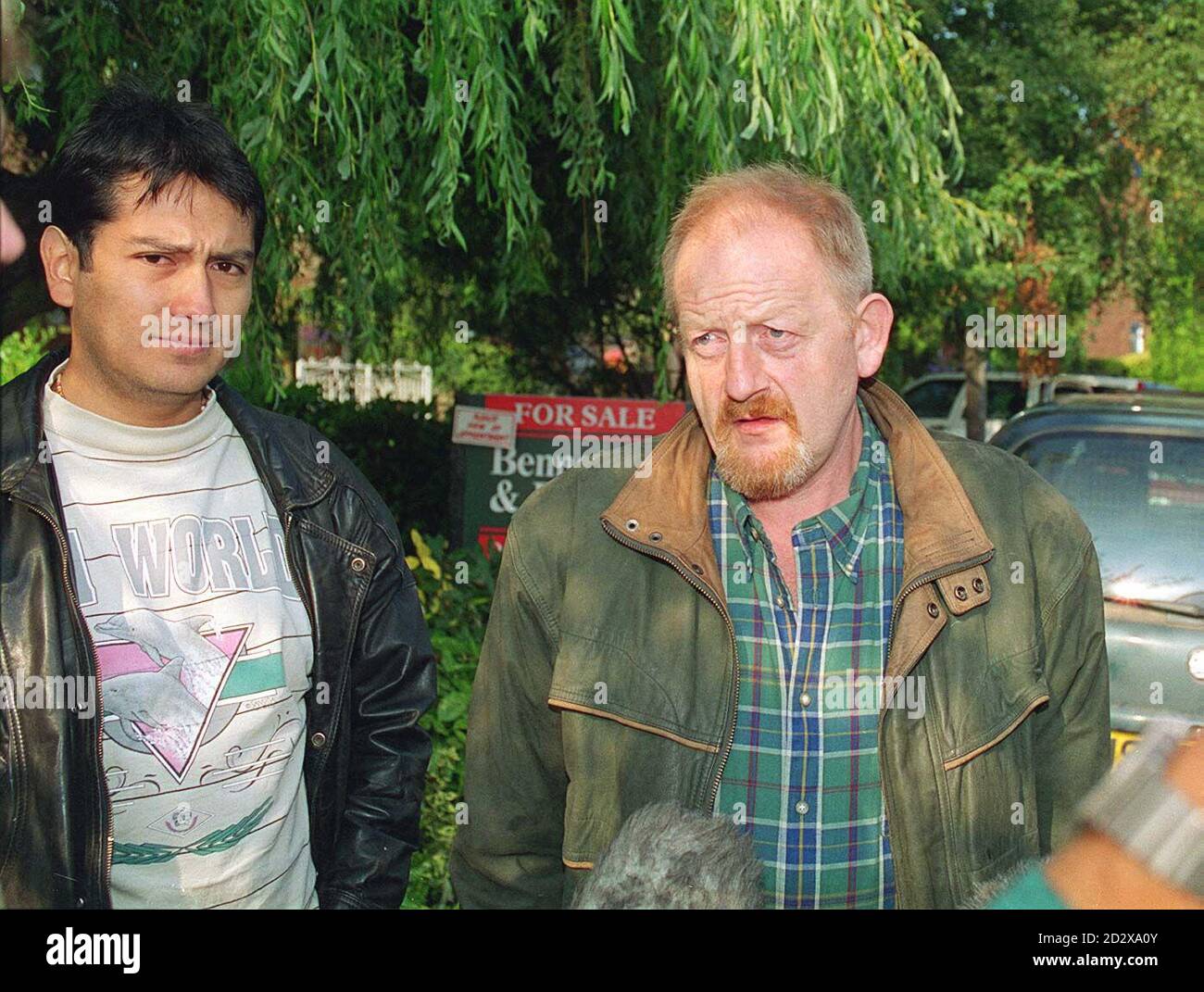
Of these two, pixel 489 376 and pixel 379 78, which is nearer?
pixel 379 78

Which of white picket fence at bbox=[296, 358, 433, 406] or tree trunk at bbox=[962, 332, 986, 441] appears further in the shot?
tree trunk at bbox=[962, 332, 986, 441]

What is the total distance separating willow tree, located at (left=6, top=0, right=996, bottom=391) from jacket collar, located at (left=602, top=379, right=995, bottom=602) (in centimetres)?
201

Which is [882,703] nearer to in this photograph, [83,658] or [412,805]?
[412,805]

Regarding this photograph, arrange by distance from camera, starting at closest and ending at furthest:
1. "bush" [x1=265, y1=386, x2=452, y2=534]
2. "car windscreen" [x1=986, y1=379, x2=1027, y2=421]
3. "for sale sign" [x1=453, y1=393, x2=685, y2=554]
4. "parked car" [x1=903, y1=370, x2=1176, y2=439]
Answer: "for sale sign" [x1=453, y1=393, x2=685, y2=554] → "bush" [x1=265, y1=386, x2=452, y2=534] → "parked car" [x1=903, y1=370, x2=1176, y2=439] → "car windscreen" [x1=986, y1=379, x2=1027, y2=421]

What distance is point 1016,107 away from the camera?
13844 millimetres

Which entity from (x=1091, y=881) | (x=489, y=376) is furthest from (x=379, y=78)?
(x=489, y=376)

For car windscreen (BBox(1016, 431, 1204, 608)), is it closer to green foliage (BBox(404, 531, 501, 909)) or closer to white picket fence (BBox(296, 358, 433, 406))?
green foliage (BBox(404, 531, 501, 909))

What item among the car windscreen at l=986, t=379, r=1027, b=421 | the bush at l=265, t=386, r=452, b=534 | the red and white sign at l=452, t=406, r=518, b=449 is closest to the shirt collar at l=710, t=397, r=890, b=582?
the red and white sign at l=452, t=406, r=518, b=449

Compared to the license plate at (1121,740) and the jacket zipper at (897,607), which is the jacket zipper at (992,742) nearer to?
the jacket zipper at (897,607)

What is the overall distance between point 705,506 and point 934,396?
16325 mm

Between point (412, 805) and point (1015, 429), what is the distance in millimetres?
3171

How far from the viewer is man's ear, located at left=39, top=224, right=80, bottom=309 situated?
225 cm

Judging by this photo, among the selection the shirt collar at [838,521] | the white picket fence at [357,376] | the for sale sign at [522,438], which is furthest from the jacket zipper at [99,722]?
the for sale sign at [522,438]

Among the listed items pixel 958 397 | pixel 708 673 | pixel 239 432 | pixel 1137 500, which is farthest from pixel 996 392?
pixel 239 432
